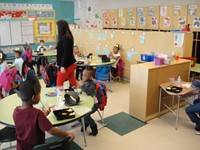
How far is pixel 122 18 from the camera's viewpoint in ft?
26.1

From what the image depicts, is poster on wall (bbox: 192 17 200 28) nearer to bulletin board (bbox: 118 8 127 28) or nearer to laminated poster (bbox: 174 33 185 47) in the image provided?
laminated poster (bbox: 174 33 185 47)

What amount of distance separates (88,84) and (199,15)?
4.15 metres

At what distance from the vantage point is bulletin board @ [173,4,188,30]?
5.99 m

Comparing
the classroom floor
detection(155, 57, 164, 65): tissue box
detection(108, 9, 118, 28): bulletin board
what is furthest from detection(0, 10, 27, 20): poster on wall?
detection(155, 57, 164, 65): tissue box

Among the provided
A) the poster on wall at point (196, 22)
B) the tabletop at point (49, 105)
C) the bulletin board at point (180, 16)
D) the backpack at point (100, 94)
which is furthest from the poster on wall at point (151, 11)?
the tabletop at point (49, 105)

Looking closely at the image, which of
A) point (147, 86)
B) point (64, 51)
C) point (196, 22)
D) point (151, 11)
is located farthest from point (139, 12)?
point (64, 51)

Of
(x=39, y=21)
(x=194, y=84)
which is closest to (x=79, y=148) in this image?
(x=194, y=84)

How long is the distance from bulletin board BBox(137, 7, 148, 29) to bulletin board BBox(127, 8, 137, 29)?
162 mm

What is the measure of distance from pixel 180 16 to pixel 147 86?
341 cm

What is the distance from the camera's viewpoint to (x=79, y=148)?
308 centimetres

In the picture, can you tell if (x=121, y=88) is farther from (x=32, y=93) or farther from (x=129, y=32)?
(x=32, y=93)

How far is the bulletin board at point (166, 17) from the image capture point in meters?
6.37

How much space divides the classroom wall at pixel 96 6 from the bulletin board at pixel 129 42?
56.7 inches

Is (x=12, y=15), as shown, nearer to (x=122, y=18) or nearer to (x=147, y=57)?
(x=122, y=18)
